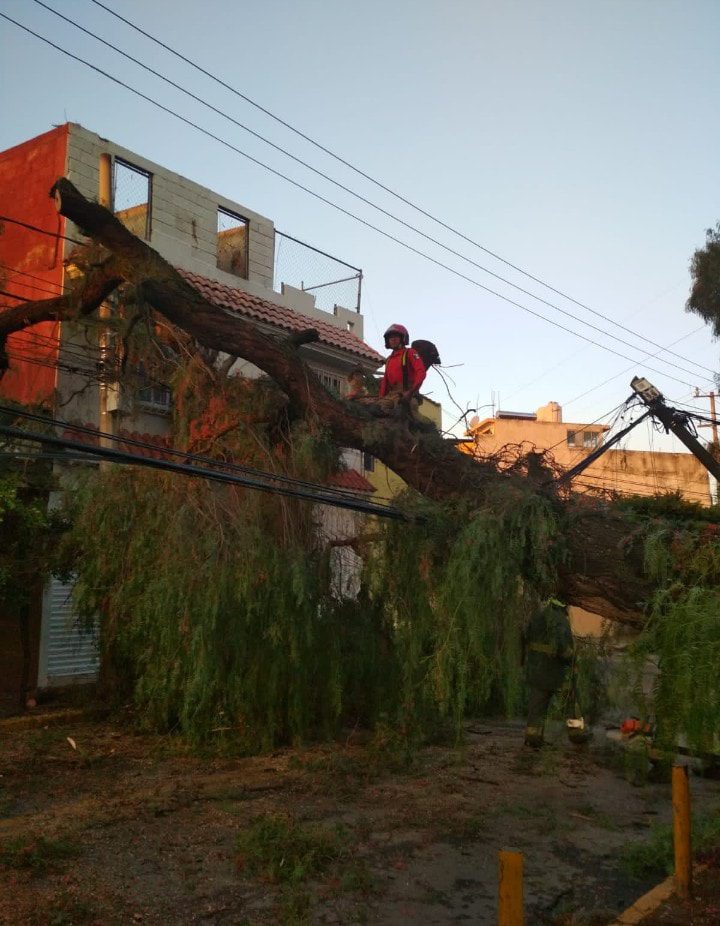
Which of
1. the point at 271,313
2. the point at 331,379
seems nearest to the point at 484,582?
the point at 271,313

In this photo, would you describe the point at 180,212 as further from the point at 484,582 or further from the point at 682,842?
the point at 682,842

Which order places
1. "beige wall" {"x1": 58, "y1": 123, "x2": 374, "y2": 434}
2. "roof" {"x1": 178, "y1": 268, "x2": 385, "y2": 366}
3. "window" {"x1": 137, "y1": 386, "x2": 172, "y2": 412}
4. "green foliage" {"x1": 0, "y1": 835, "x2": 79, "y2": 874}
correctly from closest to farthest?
"green foliage" {"x1": 0, "y1": 835, "x2": 79, "y2": 874}, "beige wall" {"x1": 58, "y1": 123, "x2": 374, "y2": 434}, "window" {"x1": 137, "y1": 386, "x2": 172, "y2": 412}, "roof" {"x1": 178, "y1": 268, "x2": 385, "y2": 366}

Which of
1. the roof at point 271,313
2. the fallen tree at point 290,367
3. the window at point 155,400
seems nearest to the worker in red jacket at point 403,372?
the fallen tree at point 290,367

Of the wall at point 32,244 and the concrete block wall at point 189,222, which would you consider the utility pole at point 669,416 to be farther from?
the wall at point 32,244

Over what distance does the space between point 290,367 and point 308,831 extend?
4374mm

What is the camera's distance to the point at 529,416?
1906 inches

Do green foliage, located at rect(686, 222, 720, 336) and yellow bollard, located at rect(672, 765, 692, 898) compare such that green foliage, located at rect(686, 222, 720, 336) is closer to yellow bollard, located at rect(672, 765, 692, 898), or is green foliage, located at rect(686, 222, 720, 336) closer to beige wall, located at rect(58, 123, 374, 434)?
beige wall, located at rect(58, 123, 374, 434)

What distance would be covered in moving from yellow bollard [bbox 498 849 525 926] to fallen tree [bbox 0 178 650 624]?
3.98m

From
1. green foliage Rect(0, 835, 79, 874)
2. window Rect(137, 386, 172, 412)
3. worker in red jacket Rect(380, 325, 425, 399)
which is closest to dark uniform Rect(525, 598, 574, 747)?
worker in red jacket Rect(380, 325, 425, 399)

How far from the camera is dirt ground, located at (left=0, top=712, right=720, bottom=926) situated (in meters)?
5.75

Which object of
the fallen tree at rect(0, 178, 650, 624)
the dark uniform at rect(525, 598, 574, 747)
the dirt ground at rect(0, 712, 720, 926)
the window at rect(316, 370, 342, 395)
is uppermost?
the window at rect(316, 370, 342, 395)

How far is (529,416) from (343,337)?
100 feet

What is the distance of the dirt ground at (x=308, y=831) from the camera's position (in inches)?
226

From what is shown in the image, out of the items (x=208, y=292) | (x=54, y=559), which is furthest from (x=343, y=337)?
(x=54, y=559)
